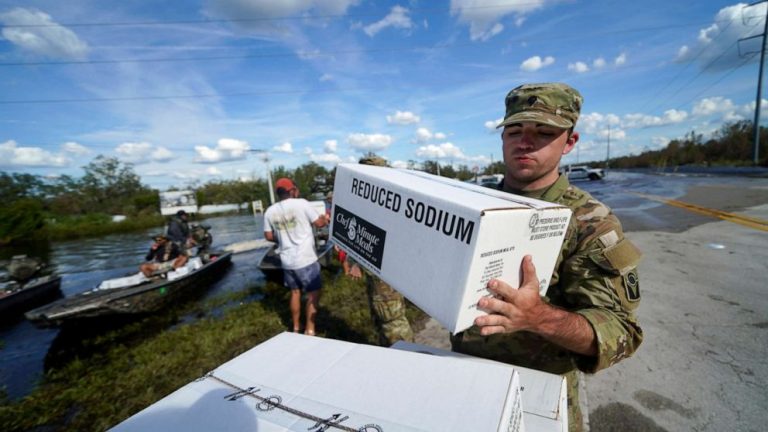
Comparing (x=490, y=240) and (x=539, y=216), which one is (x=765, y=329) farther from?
(x=490, y=240)

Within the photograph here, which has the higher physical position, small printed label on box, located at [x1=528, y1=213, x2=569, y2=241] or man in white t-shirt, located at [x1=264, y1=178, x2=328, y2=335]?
small printed label on box, located at [x1=528, y1=213, x2=569, y2=241]

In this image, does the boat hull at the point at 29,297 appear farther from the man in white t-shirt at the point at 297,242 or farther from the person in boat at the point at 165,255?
the man in white t-shirt at the point at 297,242

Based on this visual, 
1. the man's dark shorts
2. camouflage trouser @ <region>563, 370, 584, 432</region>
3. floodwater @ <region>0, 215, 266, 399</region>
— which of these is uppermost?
camouflage trouser @ <region>563, 370, 584, 432</region>

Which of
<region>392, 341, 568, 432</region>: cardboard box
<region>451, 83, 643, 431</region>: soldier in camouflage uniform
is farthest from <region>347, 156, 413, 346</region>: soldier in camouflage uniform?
<region>392, 341, 568, 432</region>: cardboard box

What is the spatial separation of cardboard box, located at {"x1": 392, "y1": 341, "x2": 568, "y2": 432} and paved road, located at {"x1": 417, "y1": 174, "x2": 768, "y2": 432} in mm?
1682

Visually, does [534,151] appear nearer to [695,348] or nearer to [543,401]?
[543,401]

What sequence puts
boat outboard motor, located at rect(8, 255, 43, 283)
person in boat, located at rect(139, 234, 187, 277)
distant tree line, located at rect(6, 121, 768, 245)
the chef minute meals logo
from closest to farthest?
the chef minute meals logo < person in boat, located at rect(139, 234, 187, 277) < boat outboard motor, located at rect(8, 255, 43, 283) < distant tree line, located at rect(6, 121, 768, 245)

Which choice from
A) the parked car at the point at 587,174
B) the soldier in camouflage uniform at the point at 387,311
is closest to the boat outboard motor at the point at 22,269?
the soldier in camouflage uniform at the point at 387,311

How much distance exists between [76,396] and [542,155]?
18.4ft

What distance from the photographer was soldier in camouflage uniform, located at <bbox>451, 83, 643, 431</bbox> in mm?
999

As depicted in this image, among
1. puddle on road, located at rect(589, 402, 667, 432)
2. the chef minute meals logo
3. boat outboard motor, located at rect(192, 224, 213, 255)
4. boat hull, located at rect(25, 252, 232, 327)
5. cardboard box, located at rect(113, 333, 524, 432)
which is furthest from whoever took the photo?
boat outboard motor, located at rect(192, 224, 213, 255)

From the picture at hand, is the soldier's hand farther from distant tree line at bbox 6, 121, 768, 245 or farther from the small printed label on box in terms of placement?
distant tree line at bbox 6, 121, 768, 245

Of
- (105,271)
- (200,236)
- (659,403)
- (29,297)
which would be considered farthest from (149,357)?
(105,271)

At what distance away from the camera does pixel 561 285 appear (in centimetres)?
128
